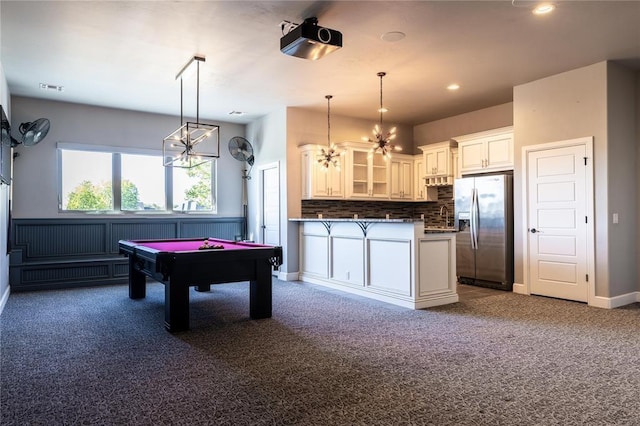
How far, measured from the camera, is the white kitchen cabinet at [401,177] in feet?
27.2

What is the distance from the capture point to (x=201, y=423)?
232cm

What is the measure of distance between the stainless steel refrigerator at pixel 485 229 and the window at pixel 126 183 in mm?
4672

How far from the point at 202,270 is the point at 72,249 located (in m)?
3.91

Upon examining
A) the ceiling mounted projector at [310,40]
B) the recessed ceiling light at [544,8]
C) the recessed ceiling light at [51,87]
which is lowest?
the ceiling mounted projector at [310,40]

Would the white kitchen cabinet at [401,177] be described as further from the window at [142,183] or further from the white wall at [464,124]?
the window at [142,183]

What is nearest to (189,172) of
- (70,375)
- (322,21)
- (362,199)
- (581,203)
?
(362,199)

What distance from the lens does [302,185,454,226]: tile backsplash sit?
25.6ft

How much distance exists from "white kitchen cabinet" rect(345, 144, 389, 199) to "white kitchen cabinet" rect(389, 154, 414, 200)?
119 millimetres

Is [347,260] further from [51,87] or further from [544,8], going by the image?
[51,87]

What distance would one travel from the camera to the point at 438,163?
7.86 meters

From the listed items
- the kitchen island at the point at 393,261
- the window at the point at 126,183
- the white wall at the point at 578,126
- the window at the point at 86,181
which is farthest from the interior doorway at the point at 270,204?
the white wall at the point at 578,126

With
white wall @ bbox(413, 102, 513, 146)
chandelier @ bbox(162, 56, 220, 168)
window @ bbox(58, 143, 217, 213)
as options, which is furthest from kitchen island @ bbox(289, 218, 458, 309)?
window @ bbox(58, 143, 217, 213)

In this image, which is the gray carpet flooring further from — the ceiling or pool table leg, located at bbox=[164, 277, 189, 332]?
the ceiling

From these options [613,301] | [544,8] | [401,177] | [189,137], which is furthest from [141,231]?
[613,301]
